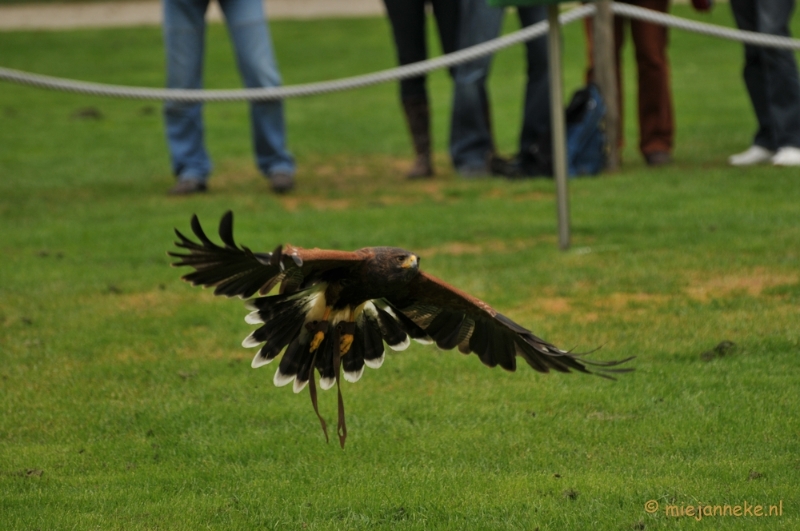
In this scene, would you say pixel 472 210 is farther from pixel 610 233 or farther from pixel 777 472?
pixel 777 472

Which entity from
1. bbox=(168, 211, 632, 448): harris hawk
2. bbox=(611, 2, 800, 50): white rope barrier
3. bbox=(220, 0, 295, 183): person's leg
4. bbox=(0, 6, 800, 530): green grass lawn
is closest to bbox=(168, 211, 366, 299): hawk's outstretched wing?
bbox=(168, 211, 632, 448): harris hawk

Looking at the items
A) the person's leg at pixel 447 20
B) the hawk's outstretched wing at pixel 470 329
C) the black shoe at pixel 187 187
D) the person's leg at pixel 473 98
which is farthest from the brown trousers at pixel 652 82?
the hawk's outstretched wing at pixel 470 329

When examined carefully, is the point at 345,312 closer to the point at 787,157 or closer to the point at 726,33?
the point at 726,33

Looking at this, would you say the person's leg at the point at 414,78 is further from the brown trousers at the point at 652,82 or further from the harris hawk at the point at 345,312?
the harris hawk at the point at 345,312

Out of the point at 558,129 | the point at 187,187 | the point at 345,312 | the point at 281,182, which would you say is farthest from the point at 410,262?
the point at 187,187

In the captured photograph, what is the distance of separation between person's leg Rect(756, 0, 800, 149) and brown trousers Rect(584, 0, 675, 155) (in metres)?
0.73

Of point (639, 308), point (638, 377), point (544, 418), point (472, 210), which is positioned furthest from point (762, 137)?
point (544, 418)

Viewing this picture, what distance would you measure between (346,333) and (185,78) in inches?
192

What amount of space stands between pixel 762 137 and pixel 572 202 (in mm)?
1859

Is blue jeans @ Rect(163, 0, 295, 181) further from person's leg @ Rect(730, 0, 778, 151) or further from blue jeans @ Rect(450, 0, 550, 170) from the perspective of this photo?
person's leg @ Rect(730, 0, 778, 151)

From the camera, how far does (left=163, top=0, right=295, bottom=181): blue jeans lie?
811cm

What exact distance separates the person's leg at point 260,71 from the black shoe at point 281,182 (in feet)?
0.04

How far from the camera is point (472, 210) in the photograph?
7.42 meters

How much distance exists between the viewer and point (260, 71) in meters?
8.12
